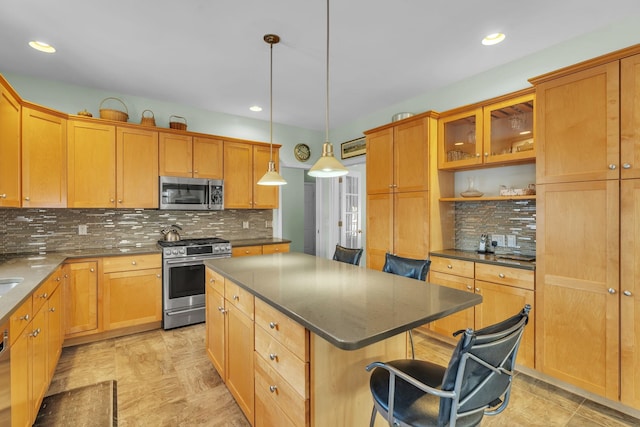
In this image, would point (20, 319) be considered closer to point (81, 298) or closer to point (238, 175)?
point (81, 298)

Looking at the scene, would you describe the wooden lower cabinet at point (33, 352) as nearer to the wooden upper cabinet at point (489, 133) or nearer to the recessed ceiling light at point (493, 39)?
the wooden upper cabinet at point (489, 133)

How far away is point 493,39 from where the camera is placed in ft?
8.20

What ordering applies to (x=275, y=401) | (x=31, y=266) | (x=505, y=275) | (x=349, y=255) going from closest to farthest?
(x=275, y=401) < (x=31, y=266) < (x=505, y=275) < (x=349, y=255)

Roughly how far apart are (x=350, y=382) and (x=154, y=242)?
3297mm

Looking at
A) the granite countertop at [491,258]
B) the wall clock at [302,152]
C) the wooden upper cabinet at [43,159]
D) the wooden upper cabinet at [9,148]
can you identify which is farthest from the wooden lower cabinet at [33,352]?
the wall clock at [302,152]

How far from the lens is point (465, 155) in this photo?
3043 mm

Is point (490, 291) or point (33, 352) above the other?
point (490, 291)

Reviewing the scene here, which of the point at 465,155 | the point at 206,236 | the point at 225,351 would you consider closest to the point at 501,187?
the point at 465,155

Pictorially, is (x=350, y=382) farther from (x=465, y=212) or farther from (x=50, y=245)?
(x=50, y=245)

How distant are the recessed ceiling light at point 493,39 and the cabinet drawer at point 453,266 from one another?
1.85 m

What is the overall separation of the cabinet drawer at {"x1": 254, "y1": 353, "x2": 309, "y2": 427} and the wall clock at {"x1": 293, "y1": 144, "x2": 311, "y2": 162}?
371cm

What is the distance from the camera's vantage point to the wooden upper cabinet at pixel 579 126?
2008mm

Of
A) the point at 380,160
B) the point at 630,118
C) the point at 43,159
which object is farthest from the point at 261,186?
the point at 630,118

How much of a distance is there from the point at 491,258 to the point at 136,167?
3767mm
